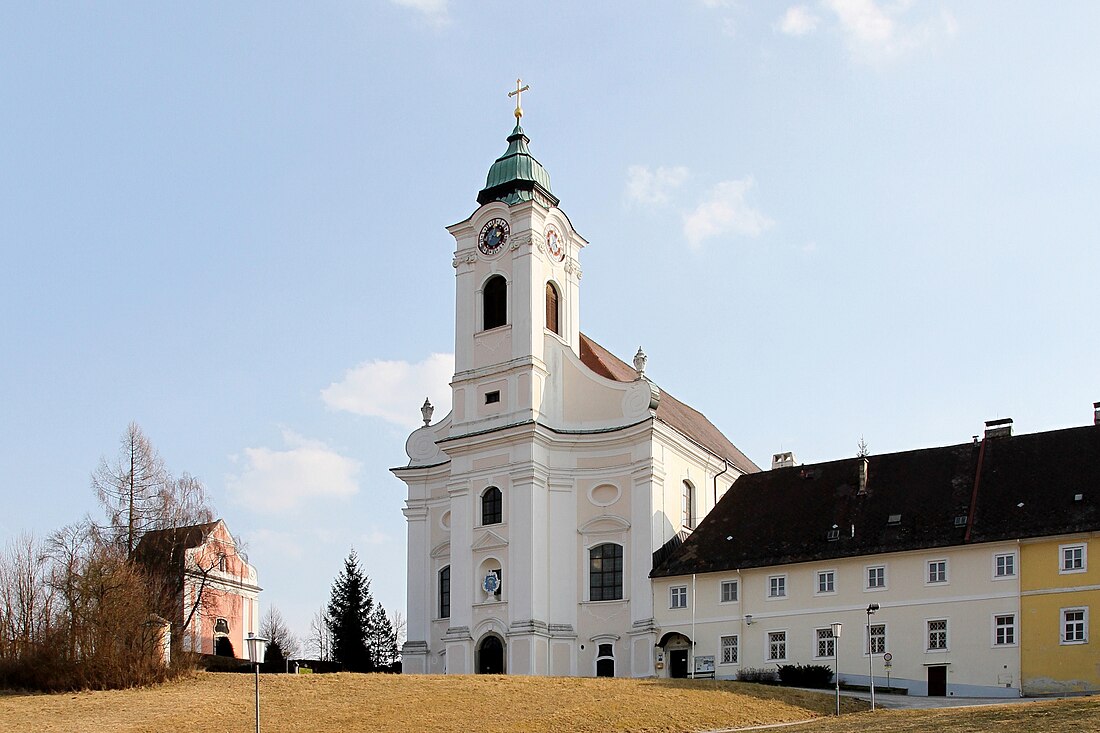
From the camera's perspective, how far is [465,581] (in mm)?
53594

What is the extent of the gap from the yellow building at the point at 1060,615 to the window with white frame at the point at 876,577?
4581mm

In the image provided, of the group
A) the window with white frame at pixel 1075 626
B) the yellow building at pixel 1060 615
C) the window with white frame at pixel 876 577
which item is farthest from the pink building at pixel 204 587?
the window with white frame at pixel 1075 626

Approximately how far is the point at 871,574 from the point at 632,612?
9357 mm

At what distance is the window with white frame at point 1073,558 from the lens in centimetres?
4322

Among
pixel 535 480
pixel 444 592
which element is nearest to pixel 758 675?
pixel 535 480

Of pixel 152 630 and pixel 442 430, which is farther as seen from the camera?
pixel 442 430

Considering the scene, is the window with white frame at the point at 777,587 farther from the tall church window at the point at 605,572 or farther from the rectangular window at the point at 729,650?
the tall church window at the point at 605,572

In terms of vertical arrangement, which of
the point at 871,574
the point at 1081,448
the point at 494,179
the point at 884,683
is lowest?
the point at 884,683

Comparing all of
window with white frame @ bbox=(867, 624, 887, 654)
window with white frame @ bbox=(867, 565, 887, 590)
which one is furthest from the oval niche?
window with white frame @ bbox=(867, 624, 887, 654)

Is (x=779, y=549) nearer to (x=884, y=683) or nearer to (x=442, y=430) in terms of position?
(x=884, y=683)

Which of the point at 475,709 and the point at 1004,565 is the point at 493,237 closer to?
the point at 1004,565

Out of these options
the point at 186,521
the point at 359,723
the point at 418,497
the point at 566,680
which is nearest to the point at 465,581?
the point at 418,497

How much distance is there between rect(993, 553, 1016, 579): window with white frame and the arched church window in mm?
13592

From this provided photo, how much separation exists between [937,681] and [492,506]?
60.6 ft
